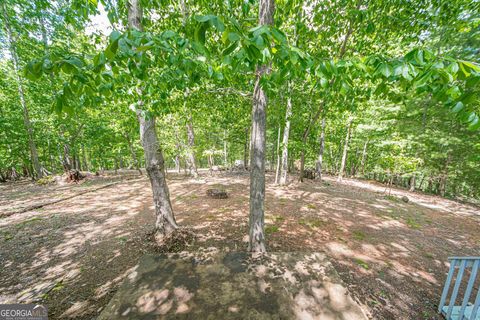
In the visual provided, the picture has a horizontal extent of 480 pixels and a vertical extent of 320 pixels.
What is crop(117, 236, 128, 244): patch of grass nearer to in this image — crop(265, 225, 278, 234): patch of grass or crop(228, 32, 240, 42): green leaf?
crop(265, 225, 278, 234): patch of grass

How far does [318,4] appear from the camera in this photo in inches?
138

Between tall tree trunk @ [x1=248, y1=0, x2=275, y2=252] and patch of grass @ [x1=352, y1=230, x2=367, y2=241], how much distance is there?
10.8ft

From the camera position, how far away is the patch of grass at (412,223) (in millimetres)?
6102

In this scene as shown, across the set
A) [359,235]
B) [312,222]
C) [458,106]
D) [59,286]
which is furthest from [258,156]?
[359,235]

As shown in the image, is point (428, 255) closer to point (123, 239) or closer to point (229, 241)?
point (229, 241)

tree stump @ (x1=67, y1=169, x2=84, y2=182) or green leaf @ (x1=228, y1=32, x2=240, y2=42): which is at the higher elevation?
green leaf @ (x1=228, y1=32, x2=240, y2=42)

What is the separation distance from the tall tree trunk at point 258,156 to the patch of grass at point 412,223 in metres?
6.14

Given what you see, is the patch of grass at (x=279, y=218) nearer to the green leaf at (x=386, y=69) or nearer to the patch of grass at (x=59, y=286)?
the patch of grass at (x=59, y=286)

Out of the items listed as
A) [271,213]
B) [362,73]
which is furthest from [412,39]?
[271,213]

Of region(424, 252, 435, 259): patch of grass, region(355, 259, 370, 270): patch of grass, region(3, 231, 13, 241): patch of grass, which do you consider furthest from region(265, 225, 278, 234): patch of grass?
region(3, 231, 13, 241): patch of grass

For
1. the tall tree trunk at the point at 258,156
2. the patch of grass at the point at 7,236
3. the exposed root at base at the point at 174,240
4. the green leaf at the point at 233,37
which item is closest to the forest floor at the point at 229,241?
the patch of grass at the point at 7,236

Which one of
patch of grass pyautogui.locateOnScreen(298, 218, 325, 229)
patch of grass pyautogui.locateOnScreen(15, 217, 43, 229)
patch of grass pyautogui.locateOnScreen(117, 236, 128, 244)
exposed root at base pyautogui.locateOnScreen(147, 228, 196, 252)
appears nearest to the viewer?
exposed root at base pyautogui.locateOnScreen(147, 228, 196, 252)

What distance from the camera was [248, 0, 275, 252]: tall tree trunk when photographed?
9.15 feet

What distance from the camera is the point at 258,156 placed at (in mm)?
3129
